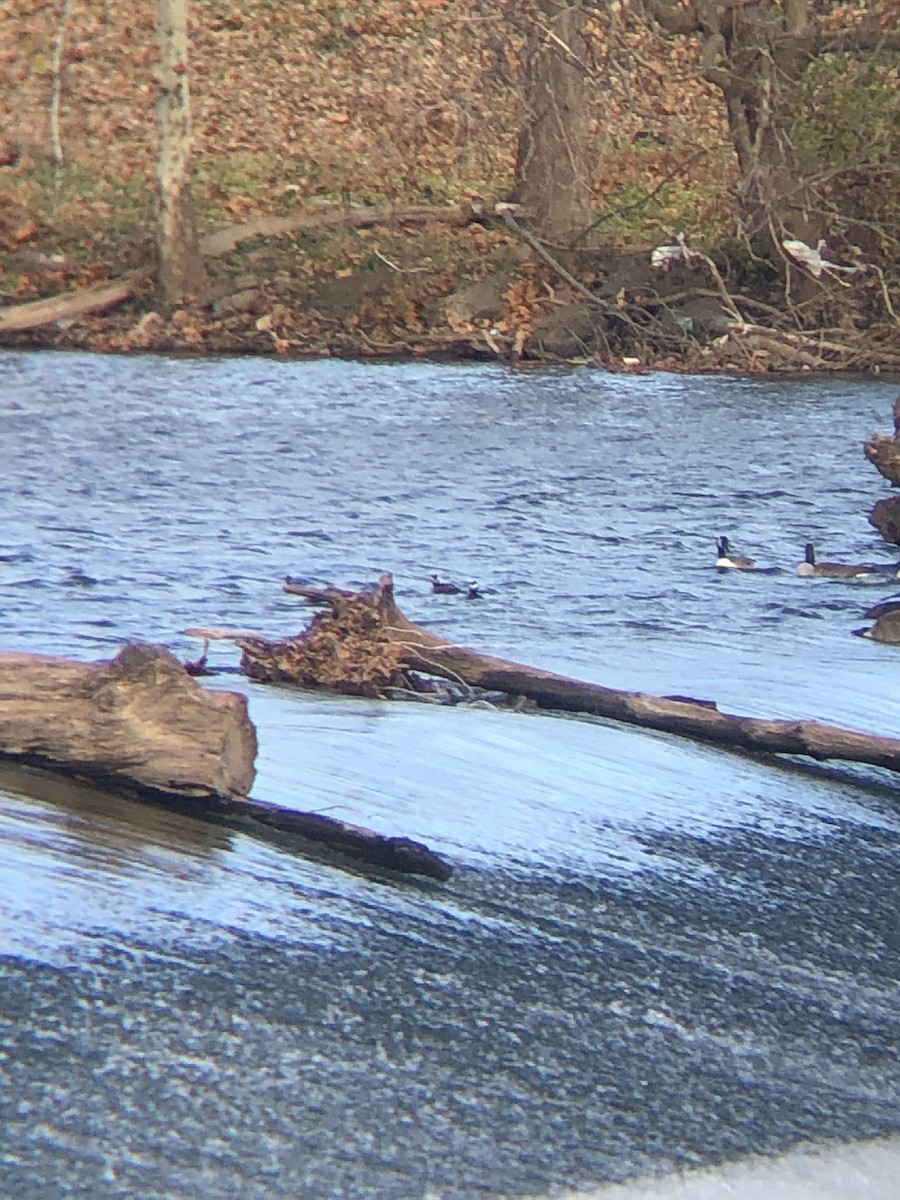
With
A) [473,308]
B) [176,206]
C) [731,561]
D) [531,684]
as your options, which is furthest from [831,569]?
[176,206]

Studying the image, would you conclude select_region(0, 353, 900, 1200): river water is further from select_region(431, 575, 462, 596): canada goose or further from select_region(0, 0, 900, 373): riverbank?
select_region(0, 0, 900, 373): riverbank

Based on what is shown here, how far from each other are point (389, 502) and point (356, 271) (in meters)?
→ 7.74

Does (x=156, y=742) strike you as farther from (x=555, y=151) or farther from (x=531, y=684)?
(x=555, y=151)

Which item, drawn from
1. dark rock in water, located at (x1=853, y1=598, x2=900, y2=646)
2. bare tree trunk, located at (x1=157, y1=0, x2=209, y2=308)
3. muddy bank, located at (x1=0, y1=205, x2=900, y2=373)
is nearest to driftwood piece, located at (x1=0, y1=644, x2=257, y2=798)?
dark rock in water, located at (x1=853, y1=598, x2=900, y2=646)

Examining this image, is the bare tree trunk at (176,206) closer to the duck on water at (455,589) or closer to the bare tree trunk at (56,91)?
the bare tree trunk at (56,91)

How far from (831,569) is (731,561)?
16.2 inches

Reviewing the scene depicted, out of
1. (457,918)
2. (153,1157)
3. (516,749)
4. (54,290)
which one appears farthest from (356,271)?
(153,1157)

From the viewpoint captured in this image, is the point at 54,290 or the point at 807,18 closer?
the point at 807,18

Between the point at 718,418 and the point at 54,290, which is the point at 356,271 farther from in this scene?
the point at 718,418

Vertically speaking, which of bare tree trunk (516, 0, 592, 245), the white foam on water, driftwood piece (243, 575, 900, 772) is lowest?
the white foam on water

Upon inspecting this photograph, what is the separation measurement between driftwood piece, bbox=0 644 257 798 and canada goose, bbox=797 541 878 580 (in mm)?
4772

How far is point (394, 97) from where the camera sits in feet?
71.9

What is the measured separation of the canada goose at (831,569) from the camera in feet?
29.1

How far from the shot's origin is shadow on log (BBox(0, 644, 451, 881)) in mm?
4367
